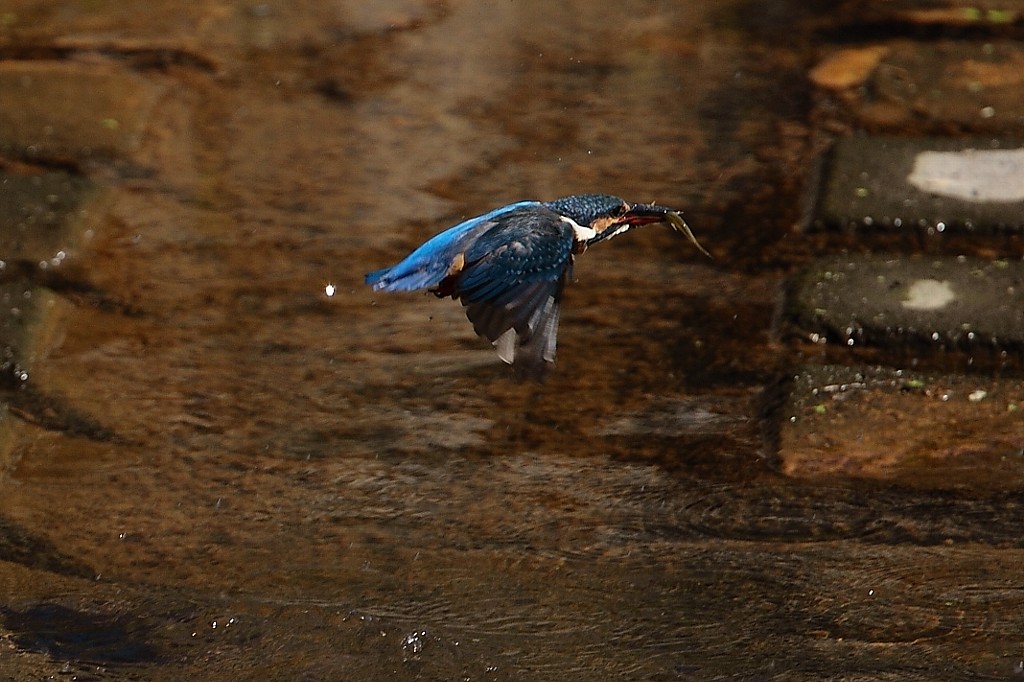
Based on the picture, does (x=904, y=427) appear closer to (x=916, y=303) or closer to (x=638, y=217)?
(x=916, y=303)

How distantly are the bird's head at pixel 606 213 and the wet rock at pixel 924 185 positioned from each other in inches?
67.0

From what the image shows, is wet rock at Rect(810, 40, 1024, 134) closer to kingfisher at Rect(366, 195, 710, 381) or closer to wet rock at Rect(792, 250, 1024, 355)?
wet rock at Rect(792, 250, 1024, 355)

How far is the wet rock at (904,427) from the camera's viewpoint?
13.4ft

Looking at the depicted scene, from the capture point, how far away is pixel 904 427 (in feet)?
13.9

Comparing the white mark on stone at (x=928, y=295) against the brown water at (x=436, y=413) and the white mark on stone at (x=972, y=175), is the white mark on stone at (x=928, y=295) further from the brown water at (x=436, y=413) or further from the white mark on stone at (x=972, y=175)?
the white mark on stone at (x=972, y=175)

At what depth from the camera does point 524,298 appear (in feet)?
11.1

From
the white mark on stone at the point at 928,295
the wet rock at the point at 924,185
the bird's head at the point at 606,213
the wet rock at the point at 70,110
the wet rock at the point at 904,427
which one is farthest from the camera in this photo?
the wet rock at the point at 70,110

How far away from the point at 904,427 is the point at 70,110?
3722 mm

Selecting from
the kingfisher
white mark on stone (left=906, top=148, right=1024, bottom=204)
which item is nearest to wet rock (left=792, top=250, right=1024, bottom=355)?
white mark on stone (left=906, top=148, right=1024, bottom=204)

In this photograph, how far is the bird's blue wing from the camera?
3584mm

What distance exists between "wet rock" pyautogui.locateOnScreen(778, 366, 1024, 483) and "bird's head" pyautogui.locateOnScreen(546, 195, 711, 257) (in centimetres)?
82

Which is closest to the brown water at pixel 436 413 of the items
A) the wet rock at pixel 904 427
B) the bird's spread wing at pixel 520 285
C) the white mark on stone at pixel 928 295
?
the wet rock at pixel 904 427

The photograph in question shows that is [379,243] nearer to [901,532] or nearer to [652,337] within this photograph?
[652,337]

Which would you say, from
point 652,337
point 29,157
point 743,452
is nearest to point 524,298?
point 743,452
